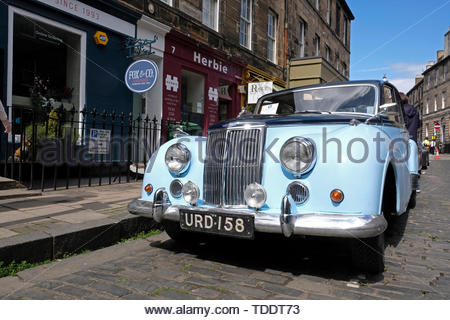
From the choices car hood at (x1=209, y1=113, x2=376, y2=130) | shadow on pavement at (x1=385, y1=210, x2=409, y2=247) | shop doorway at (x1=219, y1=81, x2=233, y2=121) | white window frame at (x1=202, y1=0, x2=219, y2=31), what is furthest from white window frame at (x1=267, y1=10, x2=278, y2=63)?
car hood at (x1=209, y1=113, x2=376, y2=130)

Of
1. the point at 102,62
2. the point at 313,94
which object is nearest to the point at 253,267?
the point at 313,94

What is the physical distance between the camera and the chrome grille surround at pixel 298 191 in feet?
8.64

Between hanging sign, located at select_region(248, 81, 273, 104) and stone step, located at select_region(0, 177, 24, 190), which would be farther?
hanging sign, located at select_region(248, 81, 273, 104)

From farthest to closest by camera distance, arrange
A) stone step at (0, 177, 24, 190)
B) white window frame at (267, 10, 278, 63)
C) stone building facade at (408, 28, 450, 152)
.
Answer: stone building facade at (408, 28, 450, 152)
white window frame at (267, 10, 278, 63)
stone step at (0, 177, 24, 190)

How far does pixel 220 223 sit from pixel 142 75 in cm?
576

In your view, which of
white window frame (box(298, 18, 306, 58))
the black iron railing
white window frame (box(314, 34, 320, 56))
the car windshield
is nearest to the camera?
the car windshield

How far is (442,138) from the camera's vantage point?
46531mm

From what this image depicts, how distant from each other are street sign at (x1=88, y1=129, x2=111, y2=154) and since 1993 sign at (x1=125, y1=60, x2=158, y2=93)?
1.36 m

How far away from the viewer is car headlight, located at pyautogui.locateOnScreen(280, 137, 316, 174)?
2645 millimetres

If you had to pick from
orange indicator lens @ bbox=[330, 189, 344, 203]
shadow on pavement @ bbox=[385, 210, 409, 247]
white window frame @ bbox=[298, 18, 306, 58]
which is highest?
white window frame @ bbox=[298, 18, 306, 58]

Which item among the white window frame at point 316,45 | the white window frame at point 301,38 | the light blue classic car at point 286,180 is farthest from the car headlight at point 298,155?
the white window frame at point 316,45

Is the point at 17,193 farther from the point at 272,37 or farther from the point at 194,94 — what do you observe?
the point at 272,37

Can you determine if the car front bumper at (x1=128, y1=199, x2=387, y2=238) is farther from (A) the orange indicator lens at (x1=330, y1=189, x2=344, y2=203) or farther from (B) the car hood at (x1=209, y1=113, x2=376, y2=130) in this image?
(B) the car hood at (x1=209, y1=113, x2=376, y2=130)

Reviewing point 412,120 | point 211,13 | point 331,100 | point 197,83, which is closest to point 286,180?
point 331,100
